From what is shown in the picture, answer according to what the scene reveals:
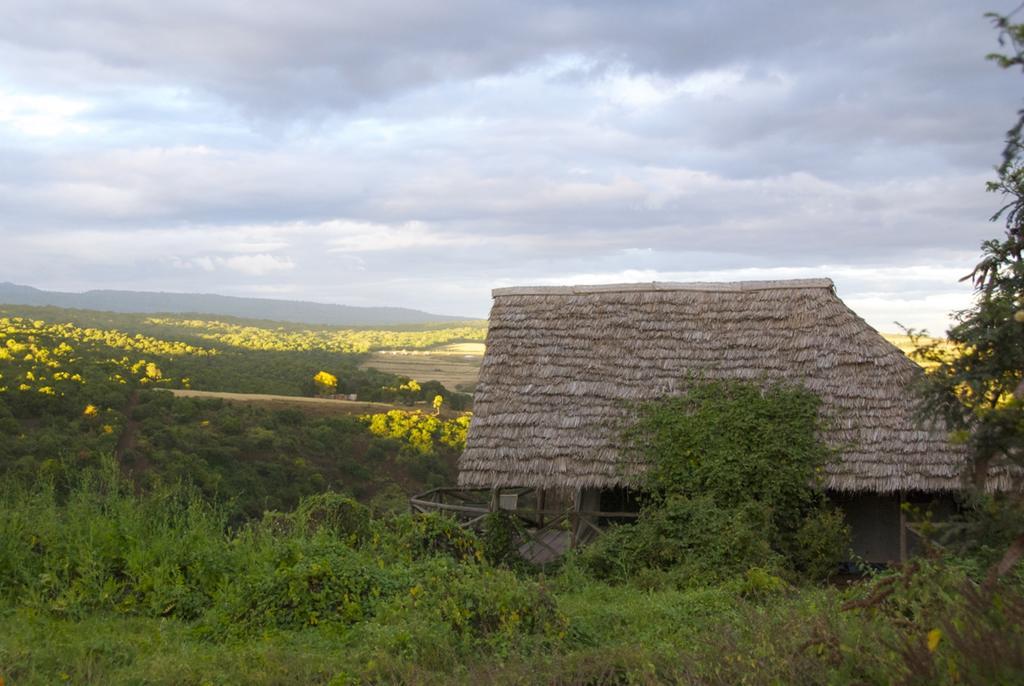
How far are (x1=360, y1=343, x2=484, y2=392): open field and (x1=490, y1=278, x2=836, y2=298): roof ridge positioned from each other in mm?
23088

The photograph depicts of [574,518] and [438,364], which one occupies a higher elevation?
[438,364]

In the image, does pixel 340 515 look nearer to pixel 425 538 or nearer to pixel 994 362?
pixel 425 538

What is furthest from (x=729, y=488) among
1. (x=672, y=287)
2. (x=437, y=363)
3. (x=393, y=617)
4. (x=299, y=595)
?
(x=437, y=363)

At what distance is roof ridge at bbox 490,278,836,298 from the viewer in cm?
1279

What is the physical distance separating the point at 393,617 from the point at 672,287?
26.8 feet

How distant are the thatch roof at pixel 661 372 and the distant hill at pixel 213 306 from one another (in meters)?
95.5

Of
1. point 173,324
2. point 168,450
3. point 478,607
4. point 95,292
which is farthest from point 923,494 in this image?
point 95,292

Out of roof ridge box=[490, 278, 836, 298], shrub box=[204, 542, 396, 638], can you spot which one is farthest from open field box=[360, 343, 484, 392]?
shrub box=[204, 542, 396, 638]

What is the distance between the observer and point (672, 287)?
43.8ft

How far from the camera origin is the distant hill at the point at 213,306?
112 meters

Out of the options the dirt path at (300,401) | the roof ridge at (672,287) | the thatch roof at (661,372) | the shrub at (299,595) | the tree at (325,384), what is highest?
the roof ridge at (672,287)

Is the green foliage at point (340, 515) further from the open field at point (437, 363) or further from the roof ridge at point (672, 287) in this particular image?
the open field at point (437, 363)

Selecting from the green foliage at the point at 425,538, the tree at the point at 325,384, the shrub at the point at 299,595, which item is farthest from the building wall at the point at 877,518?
the tree at the point at 325,384

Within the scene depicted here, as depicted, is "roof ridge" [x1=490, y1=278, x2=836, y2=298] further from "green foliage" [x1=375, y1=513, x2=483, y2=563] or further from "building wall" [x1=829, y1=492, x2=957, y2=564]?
"green foliage" [x1=375, y1=513, x2=483, y2=563]
